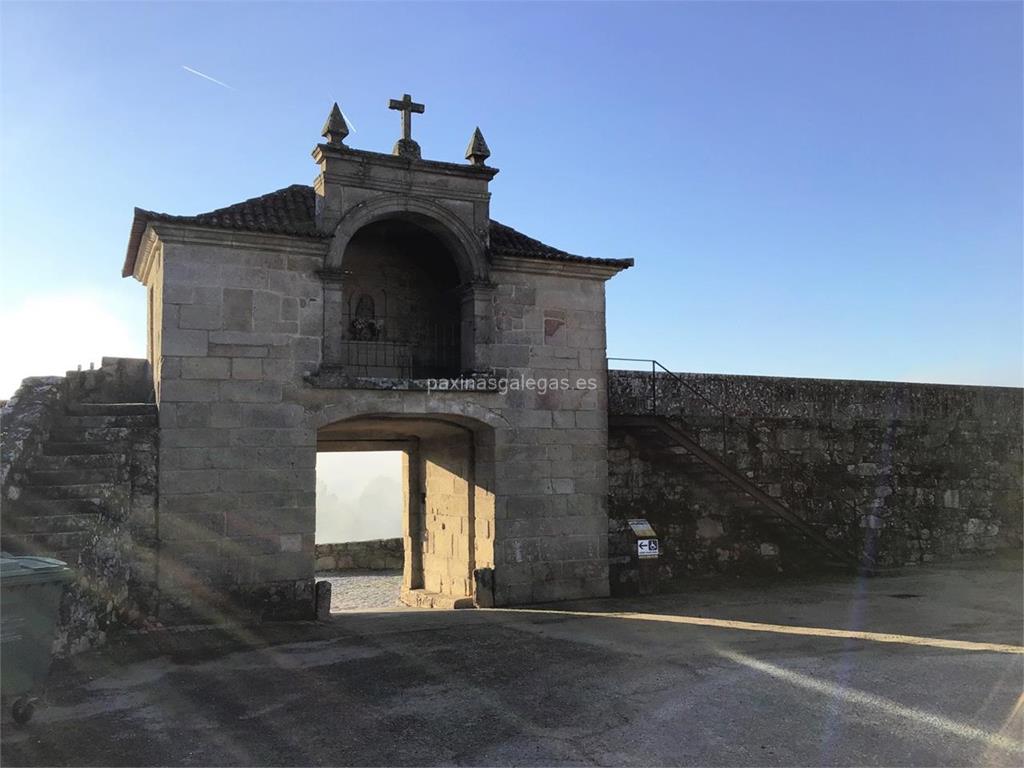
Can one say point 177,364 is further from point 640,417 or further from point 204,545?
point 640,417

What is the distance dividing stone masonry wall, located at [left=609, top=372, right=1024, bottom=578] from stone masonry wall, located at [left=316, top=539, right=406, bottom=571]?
7.71 metres

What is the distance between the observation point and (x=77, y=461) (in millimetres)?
8578

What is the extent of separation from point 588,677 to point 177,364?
19.5 feet

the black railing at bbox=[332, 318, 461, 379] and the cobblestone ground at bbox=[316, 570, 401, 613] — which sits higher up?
the black railing at bbox=[332, 318, 461, 379]

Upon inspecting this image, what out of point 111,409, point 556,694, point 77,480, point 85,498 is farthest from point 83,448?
point 556,694

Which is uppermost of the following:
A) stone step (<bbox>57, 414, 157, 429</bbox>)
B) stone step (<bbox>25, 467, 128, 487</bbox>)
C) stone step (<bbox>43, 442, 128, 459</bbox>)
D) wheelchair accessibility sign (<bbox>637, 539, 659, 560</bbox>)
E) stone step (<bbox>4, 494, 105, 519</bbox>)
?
stone step (<bbox>57, 414, 157, 429</bbox>)

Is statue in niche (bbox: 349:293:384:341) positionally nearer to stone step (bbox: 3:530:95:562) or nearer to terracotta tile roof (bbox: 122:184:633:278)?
terracotta tile roof (bbox: 122:184:633:278)

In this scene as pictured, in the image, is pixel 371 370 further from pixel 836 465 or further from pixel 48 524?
pixel 836 465

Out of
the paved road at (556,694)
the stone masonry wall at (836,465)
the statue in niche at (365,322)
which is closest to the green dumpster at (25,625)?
the paved road at (556,694)

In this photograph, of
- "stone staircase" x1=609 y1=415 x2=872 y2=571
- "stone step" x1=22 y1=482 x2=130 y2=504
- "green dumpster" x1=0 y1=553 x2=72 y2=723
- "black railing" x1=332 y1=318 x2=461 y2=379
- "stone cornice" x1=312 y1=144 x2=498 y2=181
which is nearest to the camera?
"green dumpster" x1=0 y1=553 x2=72 y2=723

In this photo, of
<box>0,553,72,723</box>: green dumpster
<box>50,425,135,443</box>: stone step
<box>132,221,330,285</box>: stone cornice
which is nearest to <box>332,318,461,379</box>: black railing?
<box>132,221,330,285</box>: stone cornice

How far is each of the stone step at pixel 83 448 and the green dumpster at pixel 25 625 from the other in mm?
3214

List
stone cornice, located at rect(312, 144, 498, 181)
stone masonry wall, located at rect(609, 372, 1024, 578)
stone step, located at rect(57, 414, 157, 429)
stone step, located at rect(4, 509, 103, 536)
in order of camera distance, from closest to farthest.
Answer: stone step, located at rect(4, 509, 103, 536) < stone step, located at rect(57, 414, 157, 429) < stone cornice, located at rect(312, 144, 498, 181) < stone masonry wall, located at rect(609, 372, 1024, 578)

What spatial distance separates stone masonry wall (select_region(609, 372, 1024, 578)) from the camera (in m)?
12.3
